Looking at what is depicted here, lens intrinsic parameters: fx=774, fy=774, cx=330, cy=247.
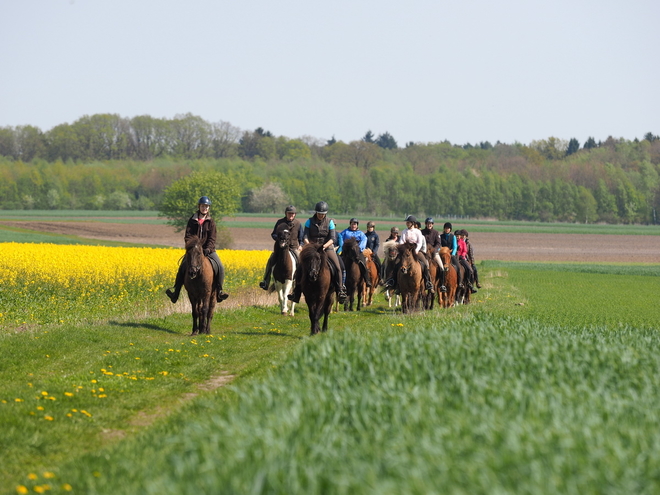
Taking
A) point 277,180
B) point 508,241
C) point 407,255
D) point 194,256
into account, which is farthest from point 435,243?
point 277,180

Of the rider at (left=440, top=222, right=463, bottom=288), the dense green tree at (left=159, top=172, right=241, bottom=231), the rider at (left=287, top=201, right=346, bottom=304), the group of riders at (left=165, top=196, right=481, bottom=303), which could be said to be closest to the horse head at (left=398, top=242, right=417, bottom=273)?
the group of riders at (left=165, top=196, right=481, bottom=303)

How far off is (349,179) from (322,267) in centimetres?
12382

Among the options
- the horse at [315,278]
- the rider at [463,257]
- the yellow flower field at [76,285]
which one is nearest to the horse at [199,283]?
the horse at [315,278]

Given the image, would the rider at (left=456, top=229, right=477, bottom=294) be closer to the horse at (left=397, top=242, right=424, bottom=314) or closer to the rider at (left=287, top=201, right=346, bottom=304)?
the horse at (left=397, top=242, right=424, bottom=314)

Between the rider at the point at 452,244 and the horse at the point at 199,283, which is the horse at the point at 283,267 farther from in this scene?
the rider at the point at 452,244

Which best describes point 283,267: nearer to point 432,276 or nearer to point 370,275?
point 432,276

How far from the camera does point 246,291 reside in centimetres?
2286

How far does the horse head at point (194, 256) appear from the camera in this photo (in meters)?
15.2

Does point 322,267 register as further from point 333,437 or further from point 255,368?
point 333,437

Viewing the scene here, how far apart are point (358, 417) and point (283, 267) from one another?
511 inches

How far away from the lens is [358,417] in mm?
5711

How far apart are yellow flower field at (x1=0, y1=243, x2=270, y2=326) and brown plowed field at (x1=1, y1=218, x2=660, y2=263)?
129 feet

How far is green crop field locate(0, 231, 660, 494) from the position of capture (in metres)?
4.34

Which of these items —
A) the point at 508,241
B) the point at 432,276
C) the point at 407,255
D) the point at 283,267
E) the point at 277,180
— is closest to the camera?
the point at 407,255
